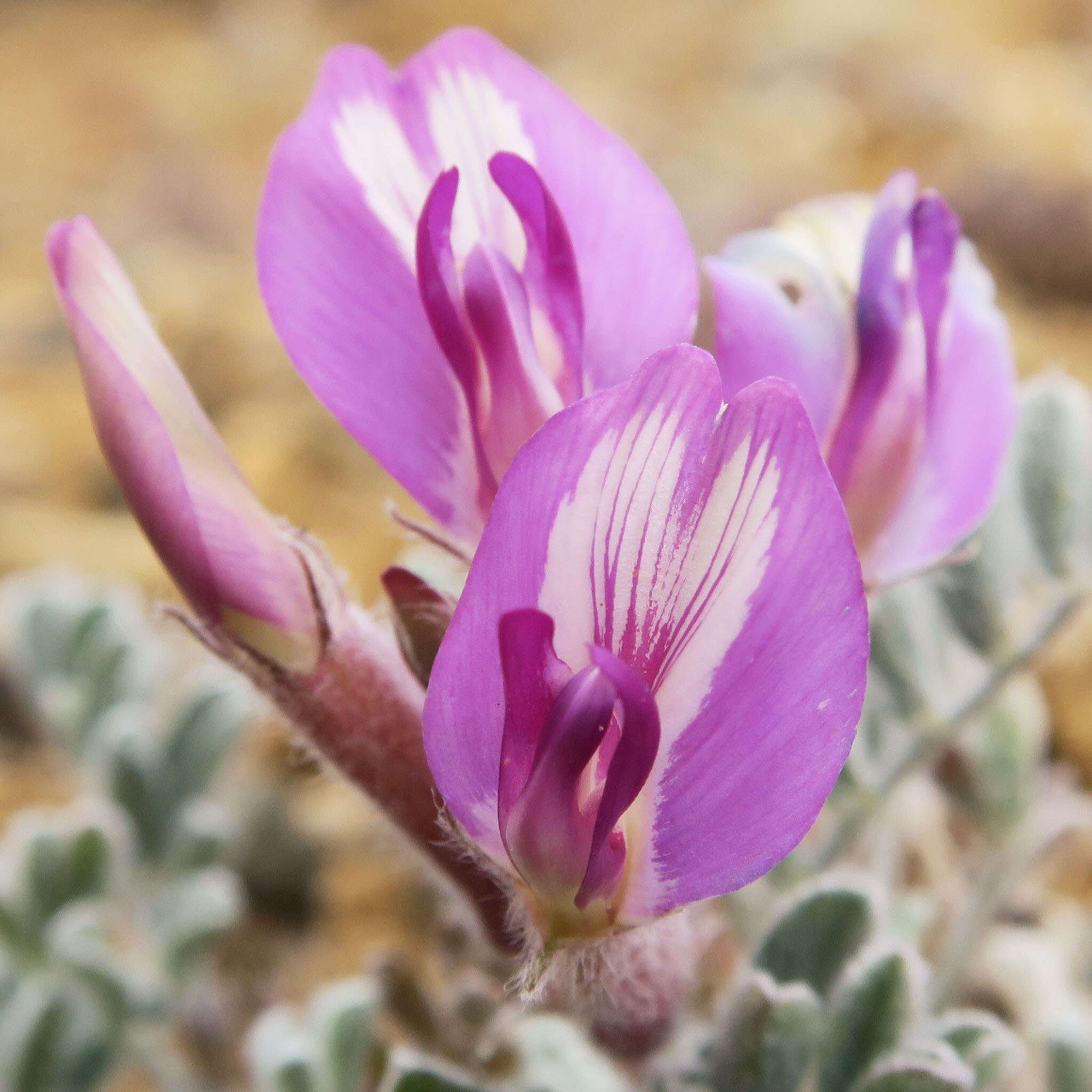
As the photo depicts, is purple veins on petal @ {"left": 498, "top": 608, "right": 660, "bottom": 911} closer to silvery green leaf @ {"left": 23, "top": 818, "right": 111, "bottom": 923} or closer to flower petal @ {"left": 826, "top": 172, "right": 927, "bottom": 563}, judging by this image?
flower petal @ {"left": 826, "top": 172, "right": 927, "bottom": 563}

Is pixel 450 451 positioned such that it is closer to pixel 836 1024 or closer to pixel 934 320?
pixel 934 320

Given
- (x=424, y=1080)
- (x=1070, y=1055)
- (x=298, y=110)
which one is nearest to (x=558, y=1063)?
(x=424, y=1080)

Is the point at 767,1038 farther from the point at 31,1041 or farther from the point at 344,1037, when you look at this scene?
the point at 31,1041

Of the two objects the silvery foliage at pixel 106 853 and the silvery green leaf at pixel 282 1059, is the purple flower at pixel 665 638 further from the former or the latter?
the silvery foliage at pixel 106 853

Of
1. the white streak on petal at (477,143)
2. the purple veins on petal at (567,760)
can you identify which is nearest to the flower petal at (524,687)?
the purple veins on petal at (567,760)

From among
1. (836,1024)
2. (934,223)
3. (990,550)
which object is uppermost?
(934,223)

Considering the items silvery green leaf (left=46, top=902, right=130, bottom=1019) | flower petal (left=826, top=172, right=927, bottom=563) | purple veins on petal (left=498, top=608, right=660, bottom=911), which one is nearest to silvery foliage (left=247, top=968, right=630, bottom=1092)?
silvery green leaf (left=46, top=902, right=130, bottom=1019)

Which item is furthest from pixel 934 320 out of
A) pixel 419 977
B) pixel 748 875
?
pixel 419 977
